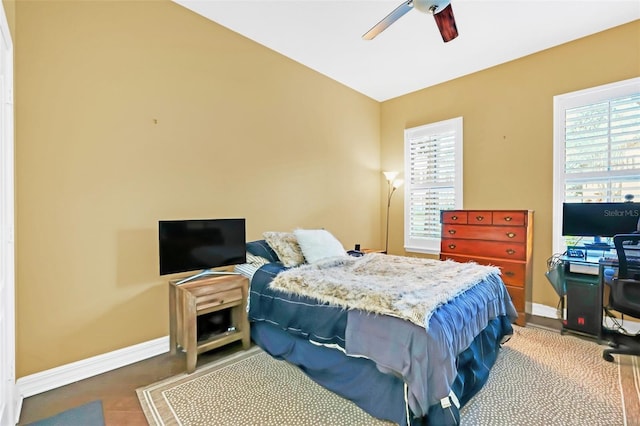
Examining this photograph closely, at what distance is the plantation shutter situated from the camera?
9.51 ft

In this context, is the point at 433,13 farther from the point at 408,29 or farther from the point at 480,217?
the point at 480,217

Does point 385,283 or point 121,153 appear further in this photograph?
point 121,153

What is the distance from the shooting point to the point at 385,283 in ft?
6.81

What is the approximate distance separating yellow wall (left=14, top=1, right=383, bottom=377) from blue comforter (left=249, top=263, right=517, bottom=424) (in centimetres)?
113

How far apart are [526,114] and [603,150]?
2.75 feet

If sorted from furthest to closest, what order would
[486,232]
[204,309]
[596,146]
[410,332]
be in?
[486,232] < [596,146] < [204,309] < [410,332]

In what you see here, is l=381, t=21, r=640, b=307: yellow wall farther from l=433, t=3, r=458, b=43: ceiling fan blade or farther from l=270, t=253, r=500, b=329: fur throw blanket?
l=433, t=3, r=458, b=43: ceiling fan blade

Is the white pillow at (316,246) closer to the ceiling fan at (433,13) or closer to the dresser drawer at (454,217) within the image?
the dresser drawer at (454,217)

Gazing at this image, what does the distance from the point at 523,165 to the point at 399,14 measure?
2.56 metres

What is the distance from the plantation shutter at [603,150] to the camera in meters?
2.90

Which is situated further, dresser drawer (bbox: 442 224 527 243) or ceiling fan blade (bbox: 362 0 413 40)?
dresser drawer (bbox: 442 224 527 243)

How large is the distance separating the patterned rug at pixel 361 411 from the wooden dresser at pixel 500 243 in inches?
32.7

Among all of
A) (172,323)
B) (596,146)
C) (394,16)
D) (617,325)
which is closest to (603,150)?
(596,146)

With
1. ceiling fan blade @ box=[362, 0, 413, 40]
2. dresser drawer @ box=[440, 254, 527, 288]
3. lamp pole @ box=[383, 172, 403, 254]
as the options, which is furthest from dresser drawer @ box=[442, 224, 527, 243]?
ceiling fan blade @ box=[362, 0, 413, 40]
